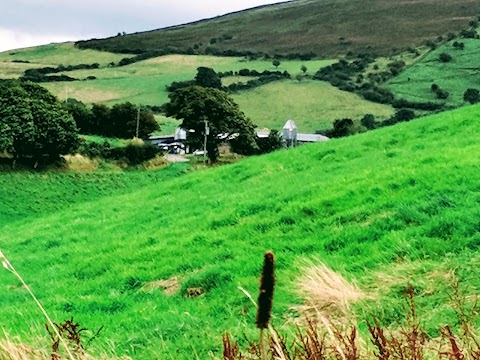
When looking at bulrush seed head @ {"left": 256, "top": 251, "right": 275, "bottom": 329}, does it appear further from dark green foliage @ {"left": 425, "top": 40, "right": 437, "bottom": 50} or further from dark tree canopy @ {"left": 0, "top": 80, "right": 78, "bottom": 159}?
dark green foliage @ {"left": 425, "top": 40, "right": 437, "bottom": 50}

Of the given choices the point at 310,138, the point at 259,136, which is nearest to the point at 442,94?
the point at 310,138

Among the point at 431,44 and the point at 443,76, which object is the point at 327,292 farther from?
the point at 431,44

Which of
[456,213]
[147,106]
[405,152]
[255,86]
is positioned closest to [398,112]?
[255,86]

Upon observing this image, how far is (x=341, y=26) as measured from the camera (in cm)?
17350

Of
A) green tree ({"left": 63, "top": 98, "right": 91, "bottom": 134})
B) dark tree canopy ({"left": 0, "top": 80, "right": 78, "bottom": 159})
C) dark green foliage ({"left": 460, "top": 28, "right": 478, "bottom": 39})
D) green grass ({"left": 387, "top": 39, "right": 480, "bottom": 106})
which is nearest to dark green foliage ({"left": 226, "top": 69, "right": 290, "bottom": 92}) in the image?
green grass ({"left": 387, "top": 39, "right": 480, "bottom": 106})

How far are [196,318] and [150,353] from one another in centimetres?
175

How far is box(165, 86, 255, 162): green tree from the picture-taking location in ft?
213

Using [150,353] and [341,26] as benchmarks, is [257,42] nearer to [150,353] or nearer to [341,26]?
[341,26]

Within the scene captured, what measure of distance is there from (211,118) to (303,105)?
47282 millimetres

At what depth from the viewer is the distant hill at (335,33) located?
150 metres

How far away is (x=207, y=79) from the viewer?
119000 millimetres

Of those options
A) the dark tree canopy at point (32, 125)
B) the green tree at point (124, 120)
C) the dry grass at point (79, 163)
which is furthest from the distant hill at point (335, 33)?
the dark tree canopy at point (32, 125)

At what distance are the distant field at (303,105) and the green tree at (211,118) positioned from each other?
33.0 m

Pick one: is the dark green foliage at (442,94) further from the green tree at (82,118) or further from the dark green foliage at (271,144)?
the green tree at (82,118)
